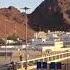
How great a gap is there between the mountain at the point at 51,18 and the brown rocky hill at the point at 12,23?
1087cm

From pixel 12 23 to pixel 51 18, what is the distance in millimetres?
24859

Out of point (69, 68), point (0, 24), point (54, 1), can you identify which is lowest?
point (69, 68)

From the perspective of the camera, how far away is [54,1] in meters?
156

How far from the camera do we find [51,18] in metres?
154

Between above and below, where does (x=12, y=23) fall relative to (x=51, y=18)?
below

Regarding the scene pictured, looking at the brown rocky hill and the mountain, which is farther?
the mountain

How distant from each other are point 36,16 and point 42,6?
5.00m

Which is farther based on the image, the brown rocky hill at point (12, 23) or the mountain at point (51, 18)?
the mountain at point (51, 18)

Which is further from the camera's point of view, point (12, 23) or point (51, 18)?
point (51, 18)

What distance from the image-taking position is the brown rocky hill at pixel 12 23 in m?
120

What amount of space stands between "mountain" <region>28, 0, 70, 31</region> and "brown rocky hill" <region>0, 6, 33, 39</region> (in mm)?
10865

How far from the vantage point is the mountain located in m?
150

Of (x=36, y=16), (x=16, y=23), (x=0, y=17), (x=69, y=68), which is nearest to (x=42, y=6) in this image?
(x=36, y=16)

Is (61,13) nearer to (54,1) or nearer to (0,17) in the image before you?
(54,1)
